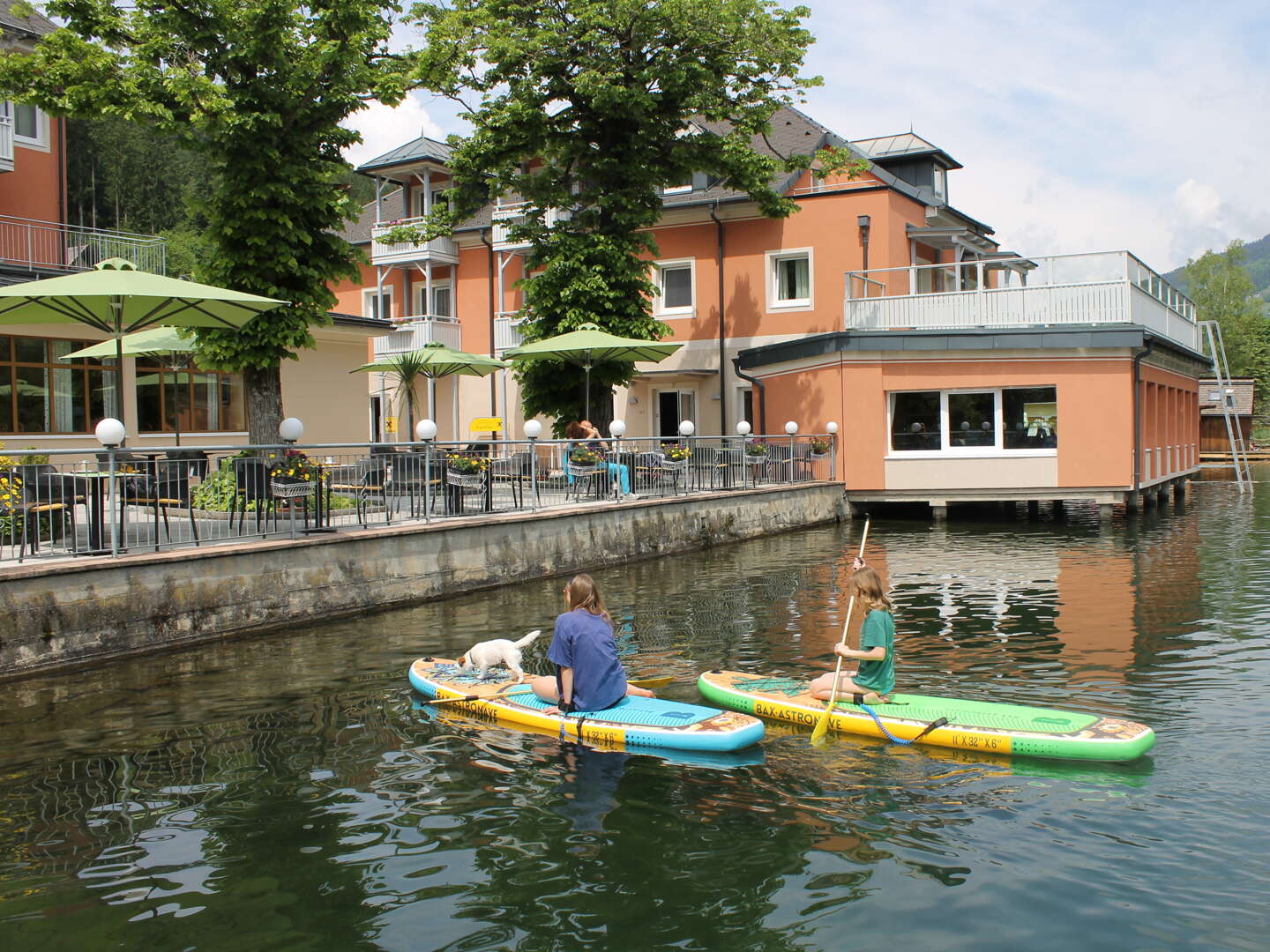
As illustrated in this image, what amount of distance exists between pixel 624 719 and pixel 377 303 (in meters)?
32.6

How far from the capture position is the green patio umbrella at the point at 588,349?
804 inches

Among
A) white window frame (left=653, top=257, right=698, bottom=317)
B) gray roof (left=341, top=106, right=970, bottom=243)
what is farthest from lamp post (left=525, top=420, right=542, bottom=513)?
white window frame (left=653, top=257, right=698, bottom=317)

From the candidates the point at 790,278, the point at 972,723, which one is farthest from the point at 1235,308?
the point at 972,723

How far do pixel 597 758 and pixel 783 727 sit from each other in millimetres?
1511

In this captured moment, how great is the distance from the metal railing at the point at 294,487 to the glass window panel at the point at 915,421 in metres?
4.69

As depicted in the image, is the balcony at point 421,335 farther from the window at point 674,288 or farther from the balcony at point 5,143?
the balcony at point 5,143

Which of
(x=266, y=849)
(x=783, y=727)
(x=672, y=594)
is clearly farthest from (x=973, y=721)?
(x=672, y=594)

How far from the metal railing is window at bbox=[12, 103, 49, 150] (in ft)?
35.8

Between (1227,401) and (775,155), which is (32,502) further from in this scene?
(1227,401)

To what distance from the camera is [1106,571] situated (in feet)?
52.7

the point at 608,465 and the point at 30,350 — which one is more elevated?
the point at 30,350

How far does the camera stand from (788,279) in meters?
30.7

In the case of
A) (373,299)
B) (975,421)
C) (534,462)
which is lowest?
(534,462)

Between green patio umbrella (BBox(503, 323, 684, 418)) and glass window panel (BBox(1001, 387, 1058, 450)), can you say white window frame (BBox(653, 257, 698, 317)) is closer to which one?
green patio umbrella (BBox(503, 323, 684, 418))
